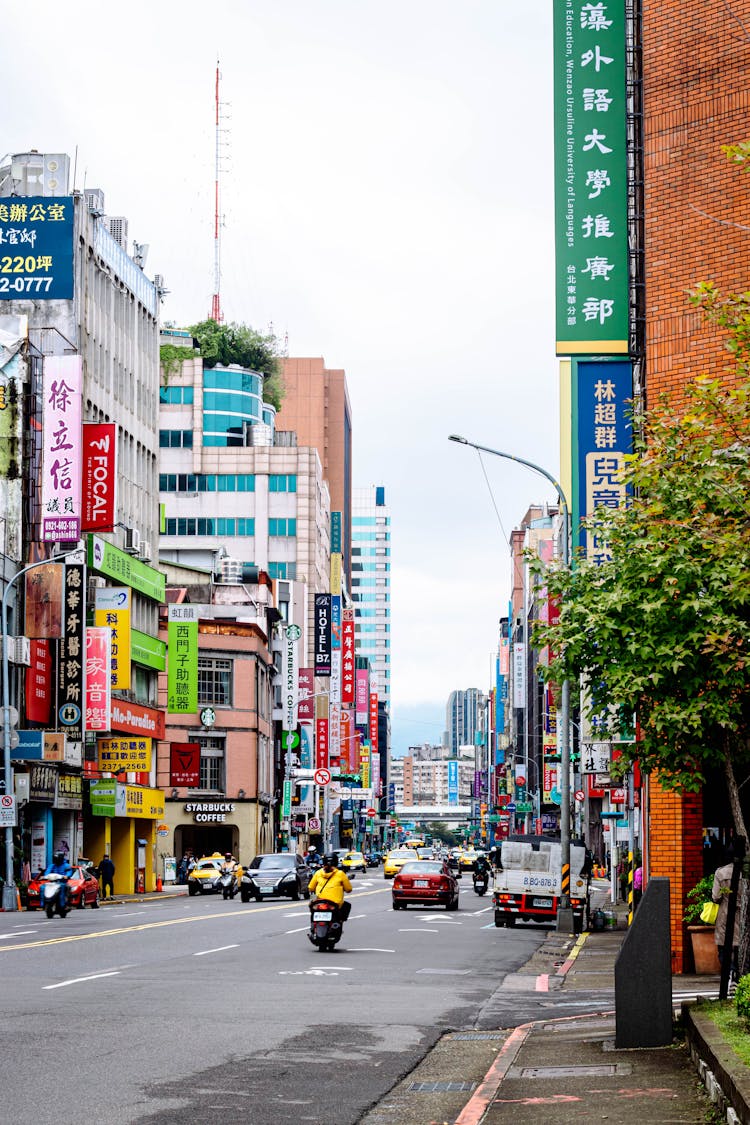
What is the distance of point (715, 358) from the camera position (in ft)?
78.7

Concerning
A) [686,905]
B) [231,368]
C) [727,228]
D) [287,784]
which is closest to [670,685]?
[686,905]

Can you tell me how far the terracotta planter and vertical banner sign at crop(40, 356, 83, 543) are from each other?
37889mm

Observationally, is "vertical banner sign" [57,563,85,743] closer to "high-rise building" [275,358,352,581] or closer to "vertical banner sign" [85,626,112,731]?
"vertical banner sign" [85,626,112,731]

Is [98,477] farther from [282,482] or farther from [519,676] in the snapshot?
[519,676]

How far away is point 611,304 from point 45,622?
105 ft

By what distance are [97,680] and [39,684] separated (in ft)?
12.8

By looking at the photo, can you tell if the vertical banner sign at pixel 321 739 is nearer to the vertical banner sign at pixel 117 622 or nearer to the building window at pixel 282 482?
the building window at pixel 282 482

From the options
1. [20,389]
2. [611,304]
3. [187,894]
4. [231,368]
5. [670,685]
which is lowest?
[187,894]

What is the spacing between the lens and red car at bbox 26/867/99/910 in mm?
45881

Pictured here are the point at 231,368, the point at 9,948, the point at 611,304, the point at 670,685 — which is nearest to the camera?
the point at 670,685

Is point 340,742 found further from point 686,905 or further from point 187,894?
point 686,905

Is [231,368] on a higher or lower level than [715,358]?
higher

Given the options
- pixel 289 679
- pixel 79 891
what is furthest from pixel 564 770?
pixel 289 679

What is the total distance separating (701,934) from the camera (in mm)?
22781
